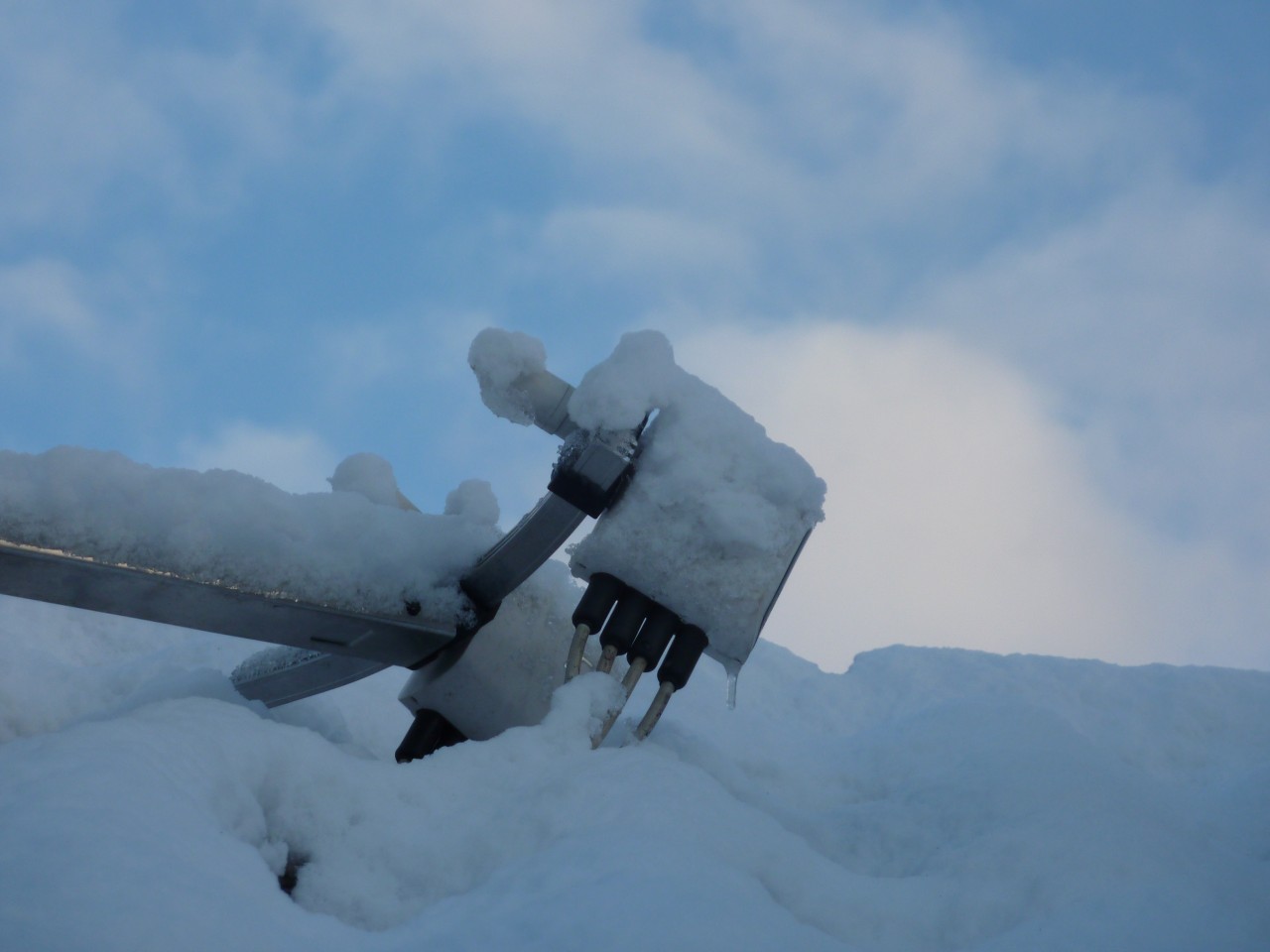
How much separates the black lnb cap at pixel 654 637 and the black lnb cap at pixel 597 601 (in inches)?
3.1

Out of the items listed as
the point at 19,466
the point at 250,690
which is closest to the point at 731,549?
the point at 250,690

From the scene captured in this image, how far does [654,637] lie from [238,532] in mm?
759

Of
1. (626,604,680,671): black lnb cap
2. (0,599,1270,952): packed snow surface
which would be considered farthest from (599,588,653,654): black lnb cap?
(0,599,1270,952): packed snow surface

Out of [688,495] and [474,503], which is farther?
[474,503]

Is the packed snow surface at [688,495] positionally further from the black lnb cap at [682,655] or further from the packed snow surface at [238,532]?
the packed snow surface at [238,532]

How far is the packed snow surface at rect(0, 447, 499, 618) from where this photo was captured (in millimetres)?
1530

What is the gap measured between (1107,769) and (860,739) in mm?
937

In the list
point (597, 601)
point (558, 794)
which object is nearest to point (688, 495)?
point (597, 601)

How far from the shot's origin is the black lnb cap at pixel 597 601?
184cm

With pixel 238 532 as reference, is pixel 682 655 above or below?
above

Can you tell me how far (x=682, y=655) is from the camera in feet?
6.25

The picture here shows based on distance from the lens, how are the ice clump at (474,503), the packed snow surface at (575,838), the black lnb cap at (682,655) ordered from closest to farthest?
the packed snow surface at (575,838) < the black lnb cap at (682,655) < the ice clump at (474,503)

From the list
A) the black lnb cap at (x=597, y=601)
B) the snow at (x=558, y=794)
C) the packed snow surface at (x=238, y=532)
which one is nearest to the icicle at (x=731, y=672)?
the snow at (x=558, y=794)

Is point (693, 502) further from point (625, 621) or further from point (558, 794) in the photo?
point (558, 794)
